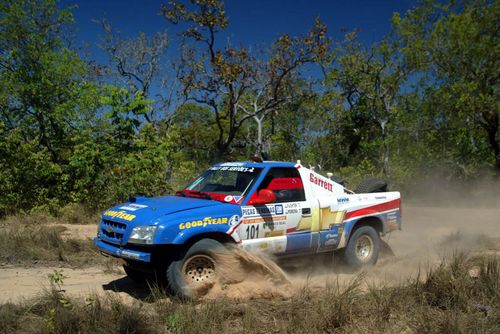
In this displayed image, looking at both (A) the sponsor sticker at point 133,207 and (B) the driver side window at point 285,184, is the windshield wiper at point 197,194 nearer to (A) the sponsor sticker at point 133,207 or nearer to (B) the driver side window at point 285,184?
(B) the driver side window at point 285,184

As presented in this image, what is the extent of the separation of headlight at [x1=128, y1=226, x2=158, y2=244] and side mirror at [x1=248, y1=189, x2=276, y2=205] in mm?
1438

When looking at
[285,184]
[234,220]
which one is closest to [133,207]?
[234,220]

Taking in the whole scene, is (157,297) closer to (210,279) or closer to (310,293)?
(210,279)

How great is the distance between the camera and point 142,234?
5.54 m

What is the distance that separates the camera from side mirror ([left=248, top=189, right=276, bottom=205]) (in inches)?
246

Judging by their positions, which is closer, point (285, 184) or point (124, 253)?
point (124, 253)

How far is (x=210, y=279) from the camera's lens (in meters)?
5.87

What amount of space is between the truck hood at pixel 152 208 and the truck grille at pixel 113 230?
73 mm

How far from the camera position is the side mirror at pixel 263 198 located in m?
6.25

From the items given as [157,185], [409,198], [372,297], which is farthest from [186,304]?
[409,198]

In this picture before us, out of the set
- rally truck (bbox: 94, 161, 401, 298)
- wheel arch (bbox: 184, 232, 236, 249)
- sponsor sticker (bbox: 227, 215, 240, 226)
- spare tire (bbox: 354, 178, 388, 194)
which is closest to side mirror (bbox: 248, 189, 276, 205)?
rally truck (bbox: 94, 161, 401, 298)

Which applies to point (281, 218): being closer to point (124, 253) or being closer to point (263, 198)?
point (263, 198)

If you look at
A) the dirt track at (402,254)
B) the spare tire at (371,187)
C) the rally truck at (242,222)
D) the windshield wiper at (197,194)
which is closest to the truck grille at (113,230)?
the rally truck at (242,222)

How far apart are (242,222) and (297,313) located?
5.12 ft
